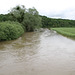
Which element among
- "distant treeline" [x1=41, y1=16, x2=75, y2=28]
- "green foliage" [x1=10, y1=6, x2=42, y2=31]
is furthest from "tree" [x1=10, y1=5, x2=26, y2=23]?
"distant treeline" [x1=41, y1=16, x2=75, y2=28]

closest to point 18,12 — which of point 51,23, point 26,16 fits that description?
point 26,16

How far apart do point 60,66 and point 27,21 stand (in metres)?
22.8

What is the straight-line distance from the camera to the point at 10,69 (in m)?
5.52

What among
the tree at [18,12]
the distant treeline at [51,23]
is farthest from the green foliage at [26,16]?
the distant treeline at [51,23]

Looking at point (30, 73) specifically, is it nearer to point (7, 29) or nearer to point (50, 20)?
point (7, 29)

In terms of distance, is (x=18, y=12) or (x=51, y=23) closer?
(x=18, y=12)

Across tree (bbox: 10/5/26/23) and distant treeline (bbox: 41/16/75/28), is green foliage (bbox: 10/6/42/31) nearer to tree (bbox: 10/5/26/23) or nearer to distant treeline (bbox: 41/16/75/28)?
tree (bbox: 10/5/26/23)

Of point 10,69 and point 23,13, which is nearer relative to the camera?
point 10,69

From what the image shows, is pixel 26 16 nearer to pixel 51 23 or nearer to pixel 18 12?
pixel 18 12

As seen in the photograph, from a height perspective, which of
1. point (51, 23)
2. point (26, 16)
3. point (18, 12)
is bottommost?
point (51, 23)

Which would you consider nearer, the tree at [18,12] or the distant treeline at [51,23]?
the tree at [18,12]

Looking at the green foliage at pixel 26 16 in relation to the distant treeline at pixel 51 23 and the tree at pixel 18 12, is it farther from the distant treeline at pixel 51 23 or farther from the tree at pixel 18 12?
the distant treeline at pixel 51 23

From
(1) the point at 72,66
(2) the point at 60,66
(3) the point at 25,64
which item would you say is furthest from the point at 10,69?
(1) the point at 72,66

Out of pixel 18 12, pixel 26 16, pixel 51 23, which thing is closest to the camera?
pixel 26 16
